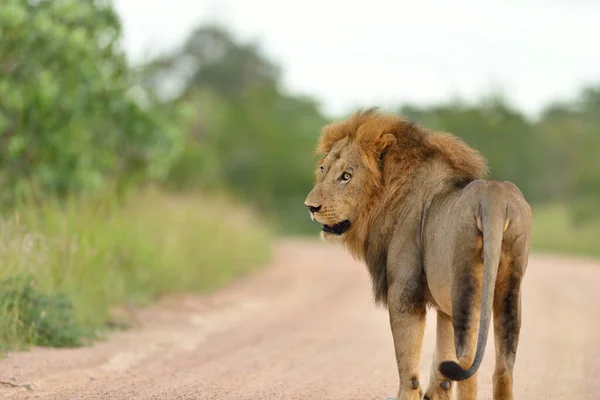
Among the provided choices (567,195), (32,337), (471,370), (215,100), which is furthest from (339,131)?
(215,100)

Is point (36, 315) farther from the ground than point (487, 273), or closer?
closer

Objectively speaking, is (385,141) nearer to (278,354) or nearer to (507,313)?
(507,313)

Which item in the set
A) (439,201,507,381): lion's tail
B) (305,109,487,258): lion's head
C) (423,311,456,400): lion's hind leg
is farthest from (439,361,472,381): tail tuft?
(305,109,487,258): lion's head

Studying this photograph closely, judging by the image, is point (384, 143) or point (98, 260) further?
point (98, 260)

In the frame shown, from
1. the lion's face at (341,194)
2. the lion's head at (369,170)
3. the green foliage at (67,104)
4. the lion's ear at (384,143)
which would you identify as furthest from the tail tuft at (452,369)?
the green foliage at (67,104)

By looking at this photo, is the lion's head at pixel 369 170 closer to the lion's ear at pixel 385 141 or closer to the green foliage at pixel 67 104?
the lion's ear at pixel 385 141

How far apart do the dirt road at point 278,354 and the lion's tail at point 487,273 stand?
1.81m

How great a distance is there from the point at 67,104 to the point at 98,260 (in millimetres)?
2387

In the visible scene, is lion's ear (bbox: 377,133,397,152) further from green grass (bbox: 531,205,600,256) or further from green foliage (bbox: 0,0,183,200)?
green grass (bbox: 531,205,600,256)

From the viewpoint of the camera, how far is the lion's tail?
4746mm

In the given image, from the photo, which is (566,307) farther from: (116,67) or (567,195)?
(567,195)

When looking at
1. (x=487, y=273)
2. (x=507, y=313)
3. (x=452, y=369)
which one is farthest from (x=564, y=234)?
(x=452, y=369)

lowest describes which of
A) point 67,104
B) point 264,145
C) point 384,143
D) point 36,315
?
point 36,315

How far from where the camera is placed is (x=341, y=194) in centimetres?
604
